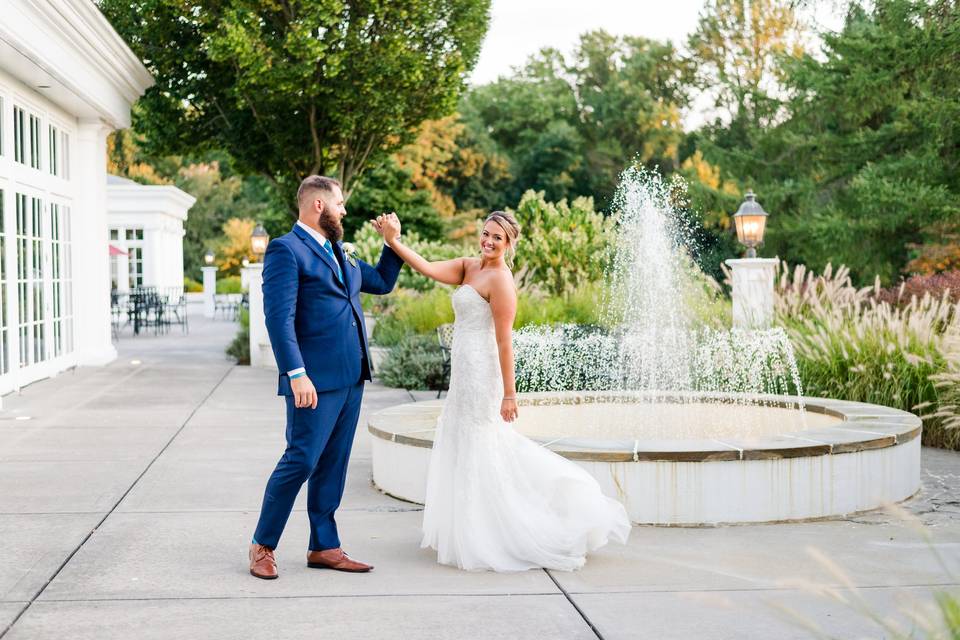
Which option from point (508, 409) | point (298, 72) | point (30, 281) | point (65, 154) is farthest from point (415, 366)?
point (508, 409)

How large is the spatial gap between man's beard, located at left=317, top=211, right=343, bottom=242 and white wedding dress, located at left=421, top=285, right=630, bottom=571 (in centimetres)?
77

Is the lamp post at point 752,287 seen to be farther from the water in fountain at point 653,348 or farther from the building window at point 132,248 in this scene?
the building window at point 132,248

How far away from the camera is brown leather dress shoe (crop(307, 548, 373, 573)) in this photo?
17.9ft

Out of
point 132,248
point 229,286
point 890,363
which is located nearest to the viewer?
point 890,363

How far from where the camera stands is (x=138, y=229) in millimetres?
39875

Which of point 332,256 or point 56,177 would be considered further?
point 56,177

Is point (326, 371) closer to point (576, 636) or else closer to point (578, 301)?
point (576, 636)

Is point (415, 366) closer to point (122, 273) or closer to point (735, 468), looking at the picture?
point (735, 468)

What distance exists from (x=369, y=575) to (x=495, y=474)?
814 millimetres

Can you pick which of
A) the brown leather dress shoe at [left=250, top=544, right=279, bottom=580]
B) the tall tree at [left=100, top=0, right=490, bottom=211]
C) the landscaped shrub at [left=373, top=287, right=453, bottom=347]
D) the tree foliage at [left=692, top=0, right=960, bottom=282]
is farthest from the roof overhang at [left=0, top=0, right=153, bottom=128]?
the tree foliage at [left=692, top=0, right=960, bottom=282]

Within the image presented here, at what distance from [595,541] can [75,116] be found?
14.9 m

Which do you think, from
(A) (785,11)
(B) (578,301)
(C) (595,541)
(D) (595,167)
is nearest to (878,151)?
(A) (785,11)

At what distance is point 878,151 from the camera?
30.8 metres

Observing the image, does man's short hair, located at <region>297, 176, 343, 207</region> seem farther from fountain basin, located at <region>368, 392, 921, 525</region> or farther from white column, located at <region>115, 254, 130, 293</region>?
white column, located at <region>115, 254, 130, 293</region>
